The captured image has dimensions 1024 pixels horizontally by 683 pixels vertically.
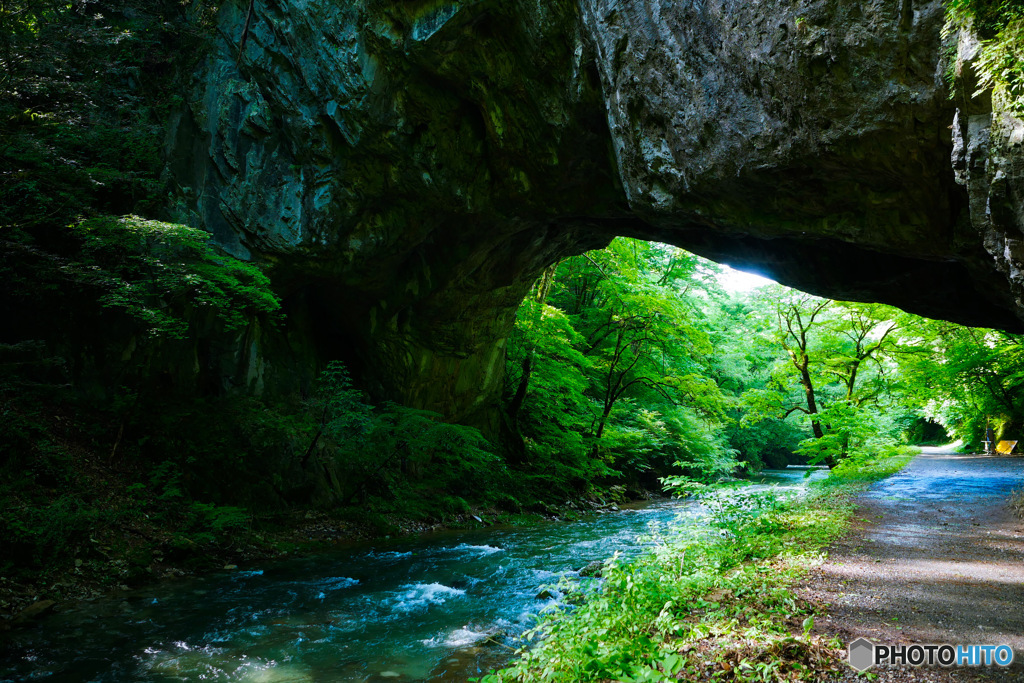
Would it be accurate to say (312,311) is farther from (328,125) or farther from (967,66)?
(967,66)

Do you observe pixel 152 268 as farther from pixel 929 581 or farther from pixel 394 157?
pixel 929 581

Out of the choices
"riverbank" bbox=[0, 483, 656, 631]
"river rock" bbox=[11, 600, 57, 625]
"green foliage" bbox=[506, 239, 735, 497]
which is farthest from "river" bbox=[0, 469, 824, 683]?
"green foliage" bbox=[506, 239, 735, 497]

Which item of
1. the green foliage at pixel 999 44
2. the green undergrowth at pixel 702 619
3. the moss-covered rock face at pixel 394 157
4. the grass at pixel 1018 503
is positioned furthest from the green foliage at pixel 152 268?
the grass at pixel 1018 503

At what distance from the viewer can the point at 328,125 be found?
1000 cm

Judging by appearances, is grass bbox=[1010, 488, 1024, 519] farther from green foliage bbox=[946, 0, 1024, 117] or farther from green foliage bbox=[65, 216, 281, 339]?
green foliage bbox=[65, 216, 281, 339]

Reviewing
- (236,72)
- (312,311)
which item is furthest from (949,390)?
(236,72)

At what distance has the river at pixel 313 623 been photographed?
4.70 m

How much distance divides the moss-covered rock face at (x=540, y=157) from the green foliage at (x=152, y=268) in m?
1.73

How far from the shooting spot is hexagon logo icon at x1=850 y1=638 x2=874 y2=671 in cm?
284

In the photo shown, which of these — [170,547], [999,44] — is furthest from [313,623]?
[999,44]

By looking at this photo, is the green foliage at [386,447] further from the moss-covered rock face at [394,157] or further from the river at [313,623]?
the river at [313,623]

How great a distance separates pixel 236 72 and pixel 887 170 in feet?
35.0

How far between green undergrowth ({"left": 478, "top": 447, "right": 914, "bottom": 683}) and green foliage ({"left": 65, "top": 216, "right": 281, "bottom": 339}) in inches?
249

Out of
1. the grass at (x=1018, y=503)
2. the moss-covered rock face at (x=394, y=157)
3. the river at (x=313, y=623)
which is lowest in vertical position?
the river at (x=313, y=623)
